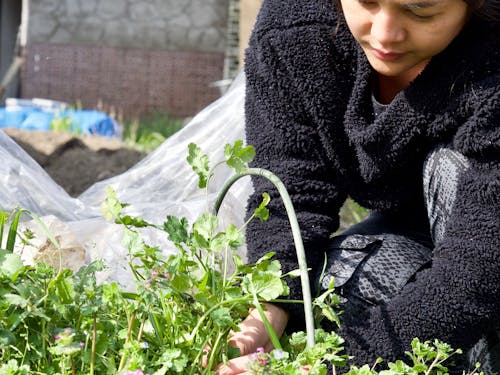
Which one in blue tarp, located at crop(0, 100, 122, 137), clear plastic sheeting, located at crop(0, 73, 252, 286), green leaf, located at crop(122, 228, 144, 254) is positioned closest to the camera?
green leaf, located at crop(122, 228, 144, 254)

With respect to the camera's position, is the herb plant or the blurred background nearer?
the herb plant

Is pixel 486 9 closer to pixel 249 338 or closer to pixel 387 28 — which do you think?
pixel 387 28

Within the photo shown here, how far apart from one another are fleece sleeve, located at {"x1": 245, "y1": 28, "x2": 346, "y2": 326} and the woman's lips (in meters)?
0.27

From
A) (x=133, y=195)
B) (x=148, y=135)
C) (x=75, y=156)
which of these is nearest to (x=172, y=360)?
(x=133, y=195)

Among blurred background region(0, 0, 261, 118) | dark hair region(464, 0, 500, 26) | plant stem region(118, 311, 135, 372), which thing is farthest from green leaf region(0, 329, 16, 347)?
blurred background region(0, 0, 261, 118)

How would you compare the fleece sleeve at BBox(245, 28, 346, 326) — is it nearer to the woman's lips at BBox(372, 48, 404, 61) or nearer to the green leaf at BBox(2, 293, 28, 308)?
the woman's lips at BBox(372, 48, 404, 61)

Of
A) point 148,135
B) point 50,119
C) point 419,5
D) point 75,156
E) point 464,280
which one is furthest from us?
point 148,135

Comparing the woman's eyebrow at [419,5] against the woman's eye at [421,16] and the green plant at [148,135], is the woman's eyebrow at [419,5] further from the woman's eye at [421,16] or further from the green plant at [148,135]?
the green plant at [148,135]

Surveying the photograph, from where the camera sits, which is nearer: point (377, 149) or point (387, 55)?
point (387, 55)

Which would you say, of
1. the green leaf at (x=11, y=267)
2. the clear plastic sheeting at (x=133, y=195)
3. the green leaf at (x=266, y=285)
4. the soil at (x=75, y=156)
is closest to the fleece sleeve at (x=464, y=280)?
the green leaf at (x=266, y=285)

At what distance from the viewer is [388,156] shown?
1645 mm

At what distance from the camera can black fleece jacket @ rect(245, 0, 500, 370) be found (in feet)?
4.80

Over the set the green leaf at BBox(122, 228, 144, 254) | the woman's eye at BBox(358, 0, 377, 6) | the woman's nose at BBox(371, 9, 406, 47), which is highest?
the woman's eye at BBox(358, 0, 377, 6)

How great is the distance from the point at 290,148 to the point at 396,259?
30 cm
